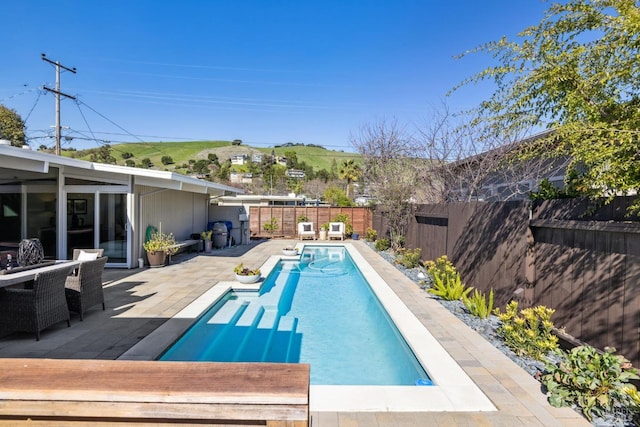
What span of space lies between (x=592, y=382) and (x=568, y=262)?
5.26 feet

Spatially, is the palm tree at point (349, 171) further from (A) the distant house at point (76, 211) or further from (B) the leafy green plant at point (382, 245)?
(A) the distant house at point (76, 211)

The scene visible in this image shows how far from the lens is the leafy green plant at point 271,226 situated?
19031 mm

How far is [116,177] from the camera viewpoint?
9.00 m

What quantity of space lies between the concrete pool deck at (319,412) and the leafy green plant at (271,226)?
9.91m

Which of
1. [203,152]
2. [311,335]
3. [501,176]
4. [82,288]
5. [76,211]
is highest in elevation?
→ [203,152]

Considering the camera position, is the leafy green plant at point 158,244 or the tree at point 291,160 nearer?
the leafy green plant at point 158,244

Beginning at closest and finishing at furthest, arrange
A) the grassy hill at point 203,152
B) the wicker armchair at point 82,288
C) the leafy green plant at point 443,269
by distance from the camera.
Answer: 1. the wicker armchair at point 82,288
2. the leafy green plant at point 443,269
3. the grassy hill at point 203,152

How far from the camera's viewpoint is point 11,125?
2777cm

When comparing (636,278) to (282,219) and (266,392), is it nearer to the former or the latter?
(266,392)

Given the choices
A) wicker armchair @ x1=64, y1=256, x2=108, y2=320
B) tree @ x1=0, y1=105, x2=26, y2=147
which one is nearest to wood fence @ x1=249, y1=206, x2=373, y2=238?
wicker armchair @ x1=64, y1=256, x2=108, y2=320

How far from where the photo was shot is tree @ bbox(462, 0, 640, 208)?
2980mm

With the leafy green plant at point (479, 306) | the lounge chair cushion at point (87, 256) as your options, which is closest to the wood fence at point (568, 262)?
the leafy green plant at point (479, 306)

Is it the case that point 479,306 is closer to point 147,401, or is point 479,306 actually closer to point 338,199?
point 147,401

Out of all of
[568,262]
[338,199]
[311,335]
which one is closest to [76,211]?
[311,335]
